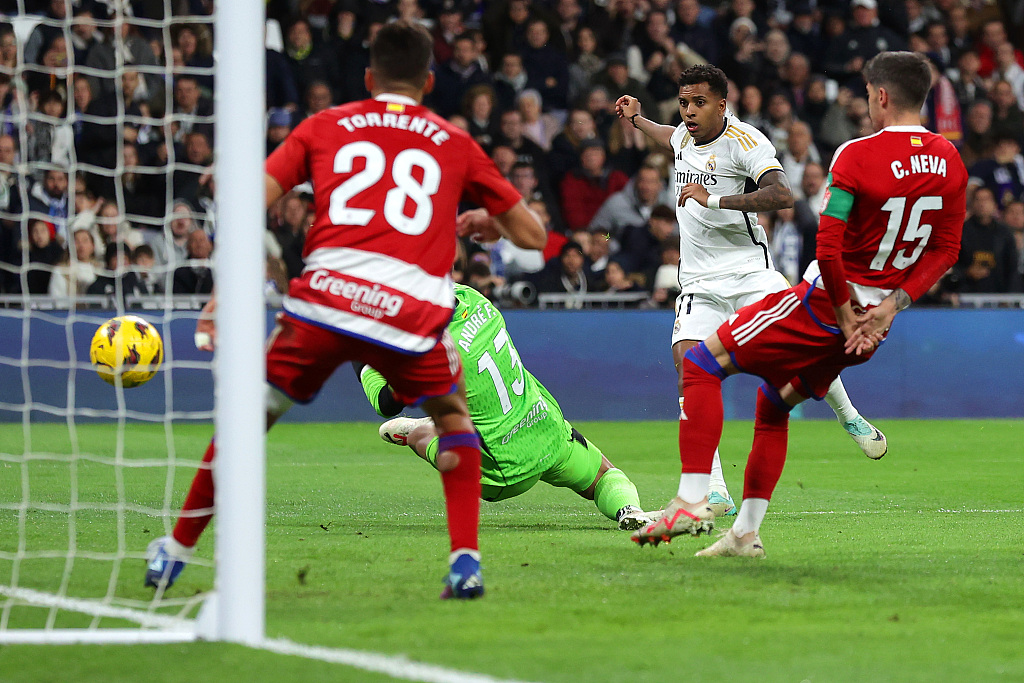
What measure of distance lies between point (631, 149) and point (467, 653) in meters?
11.5

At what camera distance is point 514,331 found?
12125 mm

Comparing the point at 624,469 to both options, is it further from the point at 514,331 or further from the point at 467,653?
the point at 467,653

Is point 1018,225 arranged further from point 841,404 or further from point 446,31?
point 841,404

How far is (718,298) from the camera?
694 cm

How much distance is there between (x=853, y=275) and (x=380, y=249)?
191 cm

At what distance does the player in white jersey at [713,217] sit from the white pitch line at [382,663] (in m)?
3.40

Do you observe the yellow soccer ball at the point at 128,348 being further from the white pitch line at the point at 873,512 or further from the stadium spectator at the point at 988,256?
the stadium spectator at the point at 988,256

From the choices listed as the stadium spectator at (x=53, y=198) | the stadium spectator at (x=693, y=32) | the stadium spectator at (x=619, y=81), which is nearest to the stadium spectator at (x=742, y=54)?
the stadium spectator at (x=693, y=32)

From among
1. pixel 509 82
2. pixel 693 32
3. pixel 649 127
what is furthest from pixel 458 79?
pixel 649 127

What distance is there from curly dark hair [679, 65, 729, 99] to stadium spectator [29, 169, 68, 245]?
17.5 ft

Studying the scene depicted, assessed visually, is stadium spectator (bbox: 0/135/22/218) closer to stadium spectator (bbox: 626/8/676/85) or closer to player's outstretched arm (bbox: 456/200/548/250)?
player's outstretched arm (bbox: 456/200/548/250)

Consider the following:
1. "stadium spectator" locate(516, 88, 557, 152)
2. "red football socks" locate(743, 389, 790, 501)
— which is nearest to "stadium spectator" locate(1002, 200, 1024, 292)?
"stadium spectator" locate(516, 88, 557, 152)

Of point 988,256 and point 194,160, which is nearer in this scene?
point 194,160

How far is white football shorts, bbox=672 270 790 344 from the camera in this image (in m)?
6.90
